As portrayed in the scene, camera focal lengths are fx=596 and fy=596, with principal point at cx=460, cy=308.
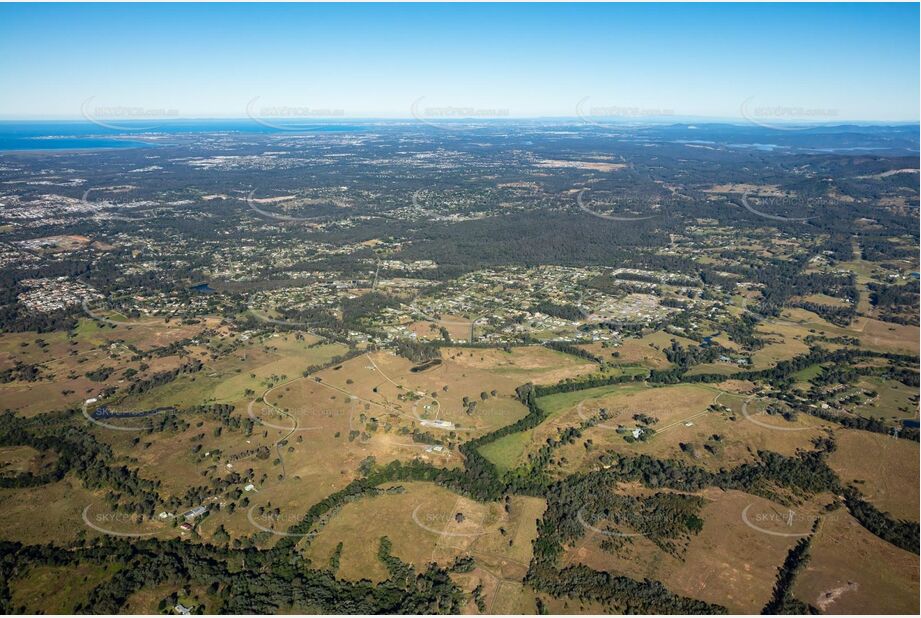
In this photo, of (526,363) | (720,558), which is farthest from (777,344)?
(720,558)

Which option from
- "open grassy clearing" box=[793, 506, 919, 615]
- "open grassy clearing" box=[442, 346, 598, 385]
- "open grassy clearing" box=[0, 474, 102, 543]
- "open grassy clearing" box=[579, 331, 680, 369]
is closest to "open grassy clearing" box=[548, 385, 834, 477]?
"open grassy clearing" box=[442, 346, 598, 385]

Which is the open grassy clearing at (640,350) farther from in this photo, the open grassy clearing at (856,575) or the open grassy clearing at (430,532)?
the open grassy clearing at (430,532)

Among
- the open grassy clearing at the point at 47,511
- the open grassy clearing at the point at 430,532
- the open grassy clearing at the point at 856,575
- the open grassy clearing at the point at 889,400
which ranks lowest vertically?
the open grassy clearing at the point at 856,575

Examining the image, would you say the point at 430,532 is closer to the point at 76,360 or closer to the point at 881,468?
the point at 881,468

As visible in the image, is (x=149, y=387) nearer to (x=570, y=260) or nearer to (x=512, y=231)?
(x=570, y=260)

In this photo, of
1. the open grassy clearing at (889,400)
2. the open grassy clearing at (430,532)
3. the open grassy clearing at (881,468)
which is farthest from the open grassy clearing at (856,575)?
the open grassy clearing at (889,400)

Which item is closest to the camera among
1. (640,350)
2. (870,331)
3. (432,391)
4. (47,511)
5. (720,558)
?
(720,558)

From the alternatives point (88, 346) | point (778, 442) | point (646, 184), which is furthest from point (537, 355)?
point (646, 184)

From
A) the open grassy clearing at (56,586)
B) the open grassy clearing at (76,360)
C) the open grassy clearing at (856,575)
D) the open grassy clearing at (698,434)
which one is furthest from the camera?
the open grassy clearing at (76,360)

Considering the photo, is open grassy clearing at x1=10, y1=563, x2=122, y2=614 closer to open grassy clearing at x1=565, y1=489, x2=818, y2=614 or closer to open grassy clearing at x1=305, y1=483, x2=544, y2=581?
open grassy clearing at x1=305, y1=483, x2=544, y2=581

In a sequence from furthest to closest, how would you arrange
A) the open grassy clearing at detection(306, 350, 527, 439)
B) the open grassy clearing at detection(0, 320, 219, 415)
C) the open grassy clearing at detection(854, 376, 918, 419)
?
1. the open grassy clearing at detection(0, 320, 219, 415)
2. the open grassy clearing at detection(854, 376, 918, 419)
3. the open grassy clearing at detection(306, 350, 527, 439)

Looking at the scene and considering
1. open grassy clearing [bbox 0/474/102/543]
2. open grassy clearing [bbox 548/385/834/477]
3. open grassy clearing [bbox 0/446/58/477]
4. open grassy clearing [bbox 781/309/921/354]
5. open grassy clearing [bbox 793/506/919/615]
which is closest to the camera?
open grassy clearing [bbox 793/506/919/615]
